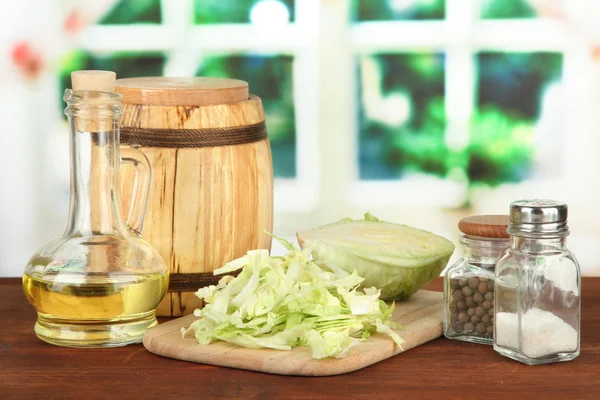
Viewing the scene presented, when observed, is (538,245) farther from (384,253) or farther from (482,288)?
(384,253)

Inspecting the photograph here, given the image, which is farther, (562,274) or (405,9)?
(405,9)

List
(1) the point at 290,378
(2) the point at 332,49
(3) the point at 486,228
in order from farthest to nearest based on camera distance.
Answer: (2) the point at 332,49 < (3) the point at 486,228 < (1) the point at 290,378

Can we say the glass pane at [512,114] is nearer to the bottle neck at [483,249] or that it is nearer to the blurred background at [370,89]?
the blurred background at [370,89]

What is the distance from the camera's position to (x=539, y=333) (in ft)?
3.72

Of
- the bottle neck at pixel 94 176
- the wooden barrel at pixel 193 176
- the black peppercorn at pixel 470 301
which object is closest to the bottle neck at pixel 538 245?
the black peppercorn at pixel 470 301

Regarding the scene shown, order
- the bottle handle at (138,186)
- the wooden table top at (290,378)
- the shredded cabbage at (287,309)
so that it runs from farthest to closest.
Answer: the bottle handle at (138,186)
the shredded cabbage at (287,309)
the wooden table top at (290,378)

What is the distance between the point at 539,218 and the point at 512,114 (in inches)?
51.7

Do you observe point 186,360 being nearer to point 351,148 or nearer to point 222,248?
point 222,248

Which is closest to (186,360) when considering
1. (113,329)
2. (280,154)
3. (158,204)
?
(113,329)

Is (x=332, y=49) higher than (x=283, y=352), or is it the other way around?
(x=332, y=49)

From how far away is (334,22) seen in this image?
2299 millimetres

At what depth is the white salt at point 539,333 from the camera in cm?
112

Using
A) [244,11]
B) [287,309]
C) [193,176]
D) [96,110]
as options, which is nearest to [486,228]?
[287,309]

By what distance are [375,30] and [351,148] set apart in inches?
11.2
